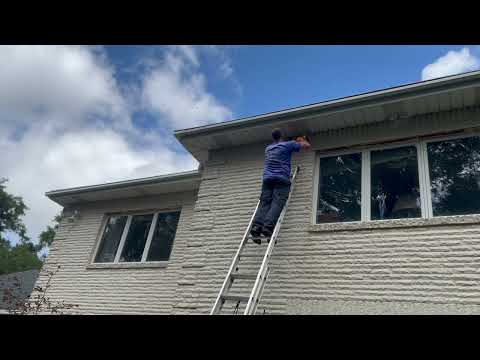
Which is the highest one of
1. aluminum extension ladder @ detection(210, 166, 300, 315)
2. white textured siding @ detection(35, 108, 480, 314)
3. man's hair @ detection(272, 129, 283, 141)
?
man's hair @ detection(272, 129, 283, 141)

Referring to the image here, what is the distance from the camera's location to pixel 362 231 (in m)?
5.00

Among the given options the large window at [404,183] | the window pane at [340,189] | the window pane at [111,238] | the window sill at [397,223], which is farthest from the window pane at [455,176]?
the window pane at [111,238]

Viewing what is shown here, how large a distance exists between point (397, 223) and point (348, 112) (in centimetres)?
191

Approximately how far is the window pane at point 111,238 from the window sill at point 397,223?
5.73 metres

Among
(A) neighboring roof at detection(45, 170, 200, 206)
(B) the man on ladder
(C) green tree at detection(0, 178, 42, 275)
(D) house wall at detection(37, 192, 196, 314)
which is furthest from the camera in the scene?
(C) green tree at detection(0, 178, 42, 275)

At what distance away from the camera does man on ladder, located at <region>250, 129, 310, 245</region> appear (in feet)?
16.3

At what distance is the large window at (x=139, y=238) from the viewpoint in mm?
8445

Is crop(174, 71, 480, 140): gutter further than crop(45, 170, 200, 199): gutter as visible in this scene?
No

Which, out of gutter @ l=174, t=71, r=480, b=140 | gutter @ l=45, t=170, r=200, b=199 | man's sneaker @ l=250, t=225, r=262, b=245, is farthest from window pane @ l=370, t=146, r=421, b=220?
gutter @ l=45, t=170, r=200, b=199

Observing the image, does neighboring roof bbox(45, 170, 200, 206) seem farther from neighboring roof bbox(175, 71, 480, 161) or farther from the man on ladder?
the man on ladder

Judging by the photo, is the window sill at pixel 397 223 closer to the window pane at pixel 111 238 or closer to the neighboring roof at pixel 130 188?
the neighboring roof at pixel 130 188

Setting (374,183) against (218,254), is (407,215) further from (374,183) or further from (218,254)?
(218,254)

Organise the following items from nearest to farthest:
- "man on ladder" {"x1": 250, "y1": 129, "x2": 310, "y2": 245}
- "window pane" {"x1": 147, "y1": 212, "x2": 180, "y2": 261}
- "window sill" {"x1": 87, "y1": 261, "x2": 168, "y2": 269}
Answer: "man on ladder" {"x1": 250, "y1": 129, "x2": 310, "y2": 245} → "window sill" {"x1": 87, "y1": 261, "x2": 168, "y2": 269} → "window pane" {"x1": 147, "y1": 212, "x2": 180, "y2": 261}
